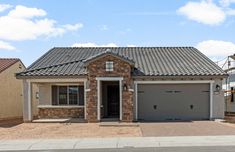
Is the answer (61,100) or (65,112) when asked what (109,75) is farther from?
(61,100)

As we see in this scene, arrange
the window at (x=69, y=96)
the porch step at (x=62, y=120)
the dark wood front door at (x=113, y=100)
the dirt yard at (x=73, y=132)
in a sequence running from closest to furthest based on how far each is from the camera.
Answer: the dirt yard at (x=73, y=132), the porch step at (x=62, y=120), the dark wood front door at (x=113, y=100), the window at (x=69, y=96)

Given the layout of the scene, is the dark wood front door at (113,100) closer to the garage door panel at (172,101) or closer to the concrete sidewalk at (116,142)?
the garage door panel at (172,101)

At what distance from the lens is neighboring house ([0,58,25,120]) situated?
32250 mm

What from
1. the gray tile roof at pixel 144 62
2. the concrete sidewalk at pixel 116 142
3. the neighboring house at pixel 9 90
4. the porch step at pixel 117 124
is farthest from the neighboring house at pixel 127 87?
the concrete sidewalk at pixel 116 142

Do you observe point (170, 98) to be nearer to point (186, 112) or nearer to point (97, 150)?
point (186, 112)

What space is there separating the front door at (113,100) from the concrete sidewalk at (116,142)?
11651 mm

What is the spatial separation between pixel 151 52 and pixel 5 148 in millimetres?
18635

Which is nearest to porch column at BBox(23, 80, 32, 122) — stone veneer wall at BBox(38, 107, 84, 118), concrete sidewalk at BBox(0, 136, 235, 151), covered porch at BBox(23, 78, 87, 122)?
Answer: covered porch at BBox(23, 78, 87, 122)

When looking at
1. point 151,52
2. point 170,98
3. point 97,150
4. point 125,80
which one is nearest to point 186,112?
point 170,98

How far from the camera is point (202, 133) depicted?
19094 mm

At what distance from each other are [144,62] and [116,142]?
44.2ft

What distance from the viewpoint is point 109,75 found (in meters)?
25.6

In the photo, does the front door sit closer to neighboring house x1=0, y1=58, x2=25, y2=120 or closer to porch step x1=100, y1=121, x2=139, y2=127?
porch step x1=100, y1=121, x2=139, y2=127

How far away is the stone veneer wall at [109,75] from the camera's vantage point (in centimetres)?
Answer: 2559
